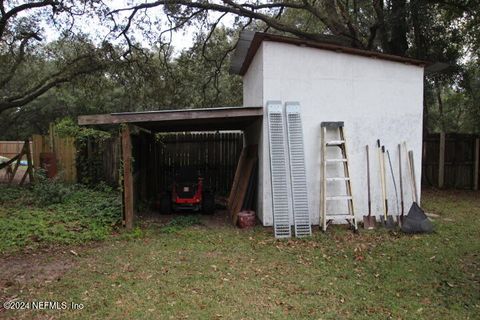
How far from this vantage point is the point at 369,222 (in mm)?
7543

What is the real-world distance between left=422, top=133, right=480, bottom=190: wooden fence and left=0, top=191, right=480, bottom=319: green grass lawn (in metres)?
6.88

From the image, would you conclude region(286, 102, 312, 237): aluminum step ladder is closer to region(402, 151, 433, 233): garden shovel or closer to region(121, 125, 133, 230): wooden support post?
region(402, 151, 433, 233): garden shovel

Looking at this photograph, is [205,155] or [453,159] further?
[453,159]

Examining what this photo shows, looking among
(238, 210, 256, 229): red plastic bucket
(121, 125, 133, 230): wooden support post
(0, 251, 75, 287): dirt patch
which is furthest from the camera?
(238, 210, 256, 229): red plastic bucket

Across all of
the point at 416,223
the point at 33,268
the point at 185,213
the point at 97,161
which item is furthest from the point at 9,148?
the point at 416,223

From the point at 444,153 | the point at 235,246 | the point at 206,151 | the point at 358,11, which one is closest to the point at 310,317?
the point at 235,246

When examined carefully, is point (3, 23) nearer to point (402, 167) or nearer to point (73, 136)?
point (73, 136)

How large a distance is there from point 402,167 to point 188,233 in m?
4.69

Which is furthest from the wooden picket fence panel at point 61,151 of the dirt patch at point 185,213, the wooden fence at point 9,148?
the wooden fence at point 9,148

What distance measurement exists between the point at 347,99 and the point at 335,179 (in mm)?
1702

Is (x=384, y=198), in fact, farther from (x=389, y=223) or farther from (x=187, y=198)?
(x=187, y=198)

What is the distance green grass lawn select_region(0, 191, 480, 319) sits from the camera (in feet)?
12.8

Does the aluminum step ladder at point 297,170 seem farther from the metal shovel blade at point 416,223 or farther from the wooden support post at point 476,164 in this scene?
the wooden support post at point 476,164

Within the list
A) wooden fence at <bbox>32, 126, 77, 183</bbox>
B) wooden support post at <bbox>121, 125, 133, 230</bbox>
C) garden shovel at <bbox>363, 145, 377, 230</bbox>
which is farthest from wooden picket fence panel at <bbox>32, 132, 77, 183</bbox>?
garden shovel at <bbox>363, 145, 377, 230</bbox>
